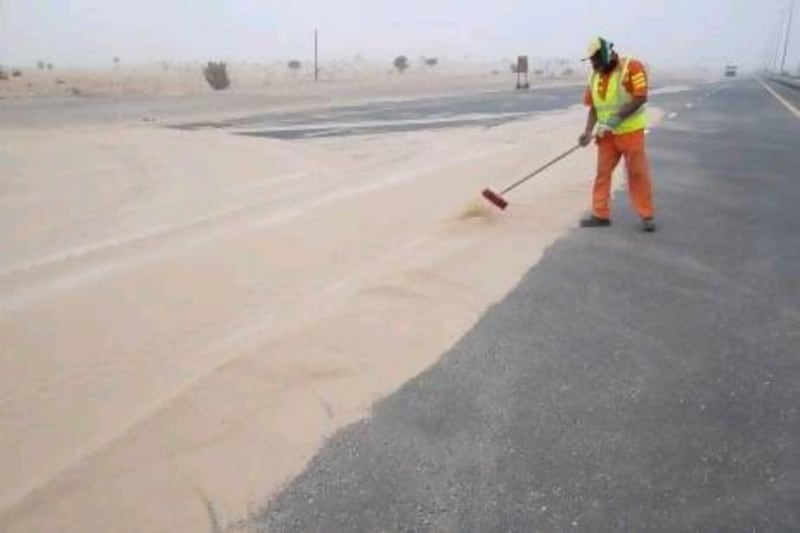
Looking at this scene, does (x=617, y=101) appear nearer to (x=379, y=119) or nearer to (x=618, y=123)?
(x=618, y=123)

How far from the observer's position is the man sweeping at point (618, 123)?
7.79 metres

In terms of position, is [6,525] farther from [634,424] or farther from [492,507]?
[634,424]

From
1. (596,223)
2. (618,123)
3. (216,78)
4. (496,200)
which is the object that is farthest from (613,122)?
(216,78)

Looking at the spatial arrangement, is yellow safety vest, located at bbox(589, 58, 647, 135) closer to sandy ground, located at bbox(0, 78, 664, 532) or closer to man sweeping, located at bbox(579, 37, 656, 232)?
man sweeping, located at bbox(579, 37, 656, 232)

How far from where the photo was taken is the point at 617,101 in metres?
7.88

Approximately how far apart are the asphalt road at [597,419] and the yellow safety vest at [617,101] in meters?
1.67

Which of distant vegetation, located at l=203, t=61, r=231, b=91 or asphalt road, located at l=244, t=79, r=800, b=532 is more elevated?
asphalt road, located at l=244, t=79, r=800, b=532

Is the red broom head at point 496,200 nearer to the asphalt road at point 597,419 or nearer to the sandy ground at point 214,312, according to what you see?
the sandy ground at point 214,312

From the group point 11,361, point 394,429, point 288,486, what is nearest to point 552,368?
point 394,429

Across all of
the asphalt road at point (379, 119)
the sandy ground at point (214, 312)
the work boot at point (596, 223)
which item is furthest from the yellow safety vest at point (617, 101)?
the asphalt road at point (379, 119)

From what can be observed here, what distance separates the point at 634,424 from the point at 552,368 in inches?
29.0

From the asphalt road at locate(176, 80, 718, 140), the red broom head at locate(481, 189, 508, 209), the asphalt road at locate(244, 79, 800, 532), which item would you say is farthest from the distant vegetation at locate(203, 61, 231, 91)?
the asphalt road at locate(244, 79, 800, 532)

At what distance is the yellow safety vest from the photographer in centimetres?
786

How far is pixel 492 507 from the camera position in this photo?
3189 mm
